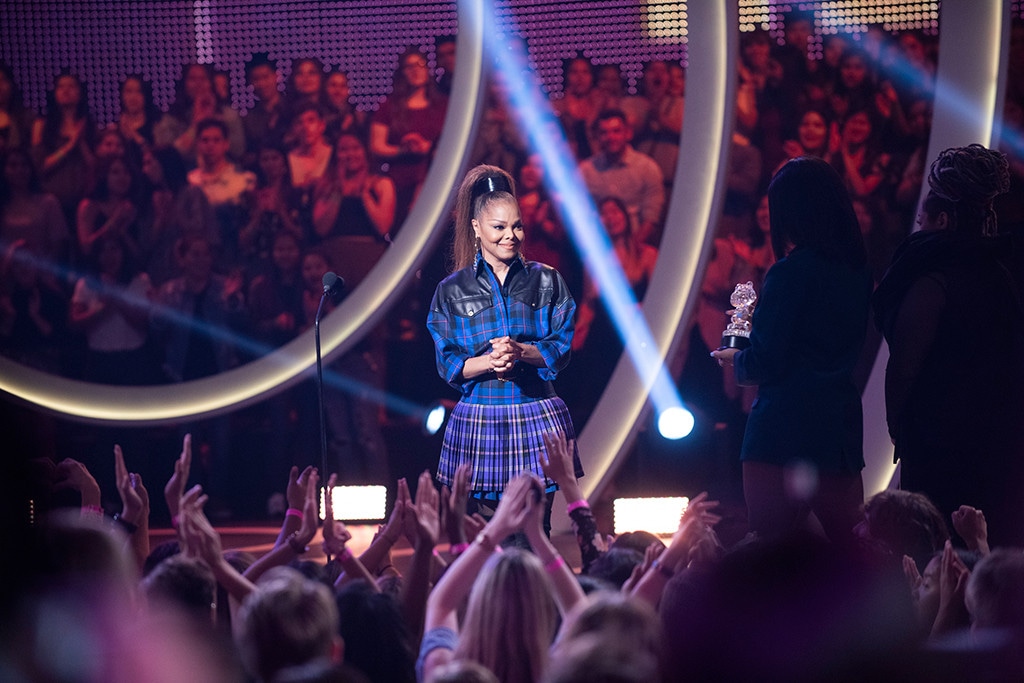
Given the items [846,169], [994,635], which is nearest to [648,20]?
[846,169]

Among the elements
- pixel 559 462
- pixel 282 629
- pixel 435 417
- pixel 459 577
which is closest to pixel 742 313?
pixel 559 462

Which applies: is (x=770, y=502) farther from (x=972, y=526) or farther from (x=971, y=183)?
(x=971, y=183)

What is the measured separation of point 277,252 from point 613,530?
302 centimetres

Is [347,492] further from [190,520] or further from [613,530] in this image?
[190,520]

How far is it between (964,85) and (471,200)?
3.11 meters

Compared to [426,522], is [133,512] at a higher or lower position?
lower

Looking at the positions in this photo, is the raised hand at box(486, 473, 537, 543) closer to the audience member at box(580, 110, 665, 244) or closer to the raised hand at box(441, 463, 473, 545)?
the raised hand at box(441, 463, 473, 545)

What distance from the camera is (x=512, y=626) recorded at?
7.70ft

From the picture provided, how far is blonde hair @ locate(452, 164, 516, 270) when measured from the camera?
4.43 m

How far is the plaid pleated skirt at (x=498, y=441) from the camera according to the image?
438 cm

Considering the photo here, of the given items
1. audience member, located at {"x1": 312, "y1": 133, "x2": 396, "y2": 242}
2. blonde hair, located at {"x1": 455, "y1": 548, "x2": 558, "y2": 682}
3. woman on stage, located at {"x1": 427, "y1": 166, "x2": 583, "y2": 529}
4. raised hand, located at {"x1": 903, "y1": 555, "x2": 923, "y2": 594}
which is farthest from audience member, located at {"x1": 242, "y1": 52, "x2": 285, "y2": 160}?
blonde hair, located at {"x1": 455, "y1": 548, "x2": 558, "y2": 682}

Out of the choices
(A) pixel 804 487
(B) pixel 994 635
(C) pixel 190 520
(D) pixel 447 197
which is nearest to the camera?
(B) pixel 994 635

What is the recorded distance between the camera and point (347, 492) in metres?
6.32

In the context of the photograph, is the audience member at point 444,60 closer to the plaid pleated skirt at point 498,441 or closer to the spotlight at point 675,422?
the spotlight at point 675,422
